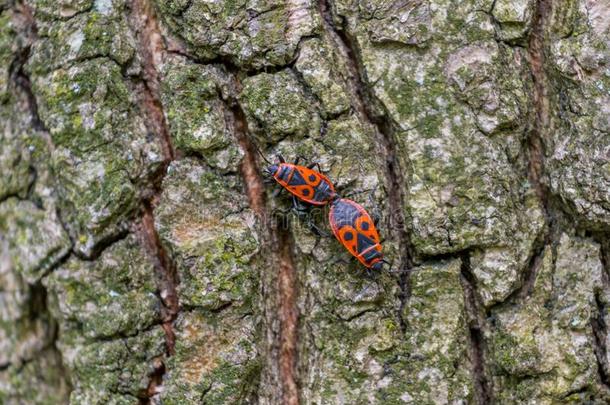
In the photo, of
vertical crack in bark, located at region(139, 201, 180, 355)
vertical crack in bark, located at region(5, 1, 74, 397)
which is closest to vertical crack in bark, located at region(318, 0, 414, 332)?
vertical crack in bark, located at region(139, 201, 180, 355)

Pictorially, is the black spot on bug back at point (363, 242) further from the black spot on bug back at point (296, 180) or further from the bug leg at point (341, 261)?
the black spot on bug back at point (296, 180)

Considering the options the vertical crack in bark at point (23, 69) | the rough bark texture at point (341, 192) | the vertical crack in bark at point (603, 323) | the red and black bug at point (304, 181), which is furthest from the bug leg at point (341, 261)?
the vertical crack in bark at point (23, 69)

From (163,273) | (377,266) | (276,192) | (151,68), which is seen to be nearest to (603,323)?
(377,266)

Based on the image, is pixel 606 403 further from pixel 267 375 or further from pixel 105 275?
pixel 105 275

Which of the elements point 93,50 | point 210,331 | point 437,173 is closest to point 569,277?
point 437,173

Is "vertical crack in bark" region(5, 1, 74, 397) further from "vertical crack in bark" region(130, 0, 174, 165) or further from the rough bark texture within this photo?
"vertical crack in bark" region(130, 0, 174, 165)
